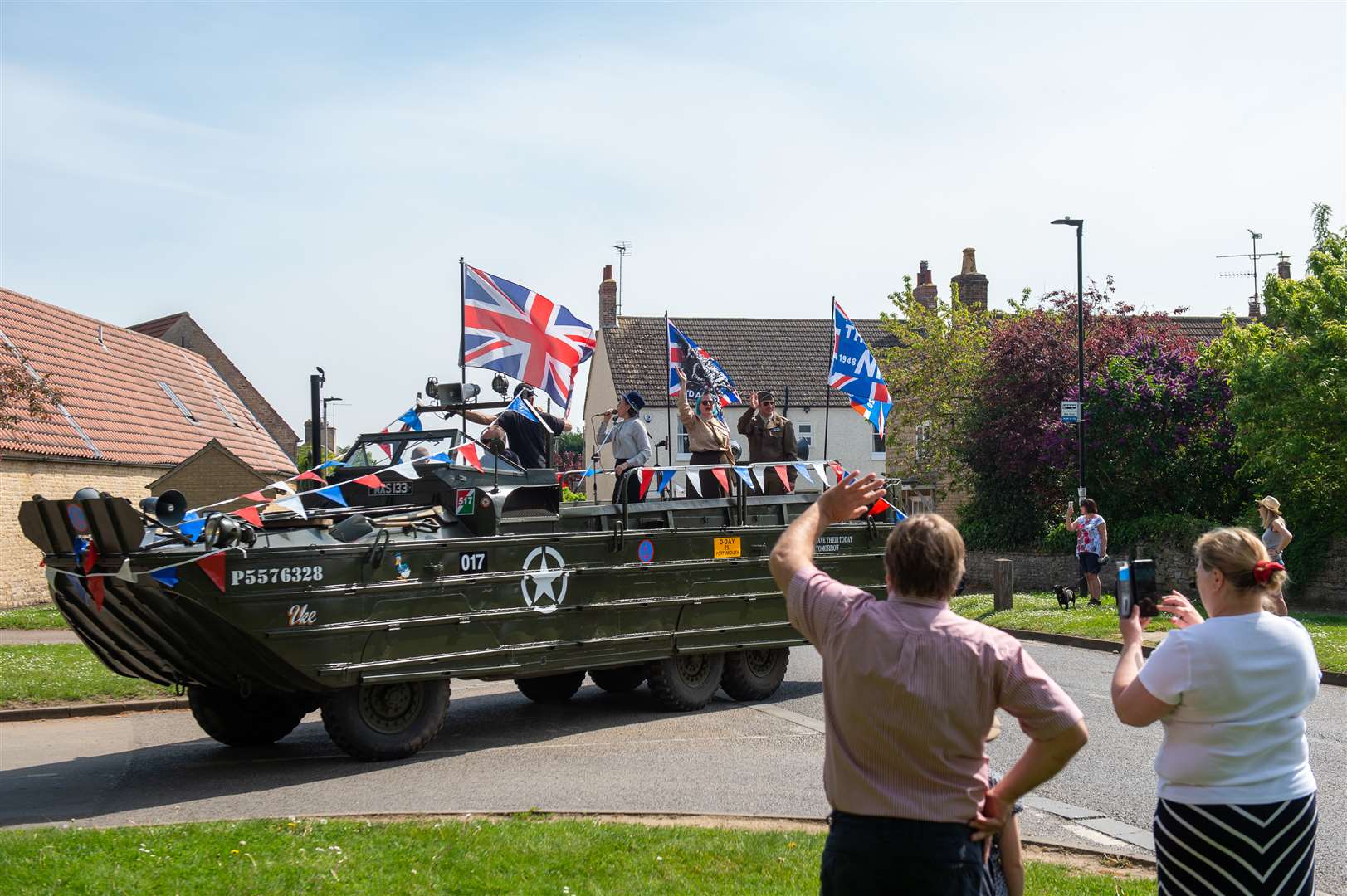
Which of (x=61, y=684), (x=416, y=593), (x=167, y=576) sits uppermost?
(x=167, y=576)

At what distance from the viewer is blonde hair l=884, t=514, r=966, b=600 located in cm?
364

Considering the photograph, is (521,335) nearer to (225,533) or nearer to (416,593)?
(416,593)

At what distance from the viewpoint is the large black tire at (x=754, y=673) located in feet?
42.5

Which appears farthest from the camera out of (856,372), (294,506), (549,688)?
(856,372)

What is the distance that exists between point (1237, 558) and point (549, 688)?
1000 centimetres

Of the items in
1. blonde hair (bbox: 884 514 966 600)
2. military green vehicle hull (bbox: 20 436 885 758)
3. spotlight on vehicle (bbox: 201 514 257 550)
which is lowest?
military green vehicle hull (bbox: 20 436 885 758)

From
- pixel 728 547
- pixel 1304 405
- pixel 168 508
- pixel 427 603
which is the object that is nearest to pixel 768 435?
pixel 728 547

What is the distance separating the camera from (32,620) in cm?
2117

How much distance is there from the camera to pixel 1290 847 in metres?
4.04

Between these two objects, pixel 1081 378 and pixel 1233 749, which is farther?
pixel 1081 378

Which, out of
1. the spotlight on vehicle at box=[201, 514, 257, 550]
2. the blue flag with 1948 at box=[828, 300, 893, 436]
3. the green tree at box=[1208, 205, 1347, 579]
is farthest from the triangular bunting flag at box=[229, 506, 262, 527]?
the green tree at box=[1208, 205, 1347, 579]

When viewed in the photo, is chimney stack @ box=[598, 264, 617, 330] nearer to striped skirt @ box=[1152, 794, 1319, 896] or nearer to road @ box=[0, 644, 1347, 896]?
road @ box=[0, 644, 1347, 896]

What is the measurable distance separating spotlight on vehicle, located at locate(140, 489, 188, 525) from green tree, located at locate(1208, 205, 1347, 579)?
21024 mm

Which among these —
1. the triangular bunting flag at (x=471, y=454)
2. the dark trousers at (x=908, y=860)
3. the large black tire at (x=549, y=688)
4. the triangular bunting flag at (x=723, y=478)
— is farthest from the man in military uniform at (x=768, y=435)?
the dark trousers at (x=908, y=860)
